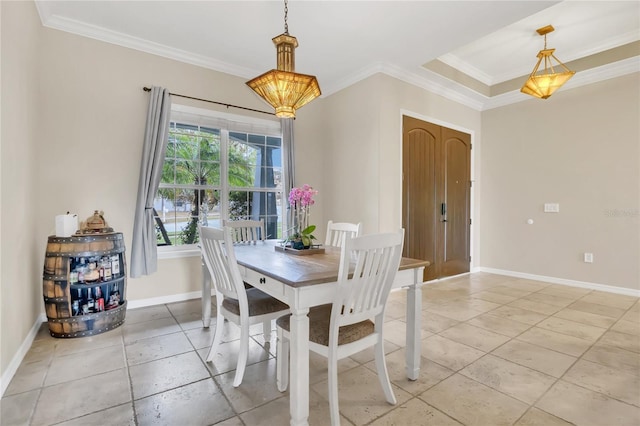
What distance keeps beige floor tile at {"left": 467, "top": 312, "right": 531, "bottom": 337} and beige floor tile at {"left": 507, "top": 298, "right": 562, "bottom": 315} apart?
1.82 ft

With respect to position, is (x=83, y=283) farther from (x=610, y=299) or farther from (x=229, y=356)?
(x=610, y=299)

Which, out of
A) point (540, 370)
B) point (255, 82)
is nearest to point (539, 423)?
point (540, 370)

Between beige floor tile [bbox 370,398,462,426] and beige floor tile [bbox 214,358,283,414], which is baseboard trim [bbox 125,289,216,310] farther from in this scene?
beige floor tile [bbox 370,398,462,426]

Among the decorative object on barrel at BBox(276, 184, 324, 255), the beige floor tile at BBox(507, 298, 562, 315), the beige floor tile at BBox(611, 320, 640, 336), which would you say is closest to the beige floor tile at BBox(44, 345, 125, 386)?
the decorative object on barrel at BBox(276, 184, 324, 255)

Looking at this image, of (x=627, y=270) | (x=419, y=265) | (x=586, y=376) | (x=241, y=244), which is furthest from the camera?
(x=627, y=270)

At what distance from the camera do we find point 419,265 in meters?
1.90

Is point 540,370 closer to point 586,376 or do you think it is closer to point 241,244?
point 586,376

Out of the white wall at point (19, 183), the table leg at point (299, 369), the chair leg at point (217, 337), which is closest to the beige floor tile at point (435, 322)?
the table leg at point (299, 369)

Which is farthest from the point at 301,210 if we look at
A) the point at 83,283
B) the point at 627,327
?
the point at 627,327

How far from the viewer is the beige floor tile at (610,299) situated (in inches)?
138

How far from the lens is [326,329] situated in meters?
1.63

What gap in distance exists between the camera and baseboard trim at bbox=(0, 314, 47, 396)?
1.82 m

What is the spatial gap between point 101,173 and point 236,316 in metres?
2.33

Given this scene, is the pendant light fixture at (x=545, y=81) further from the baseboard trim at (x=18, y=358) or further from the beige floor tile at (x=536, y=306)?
the baseboard trim at (x=18, y=358)
